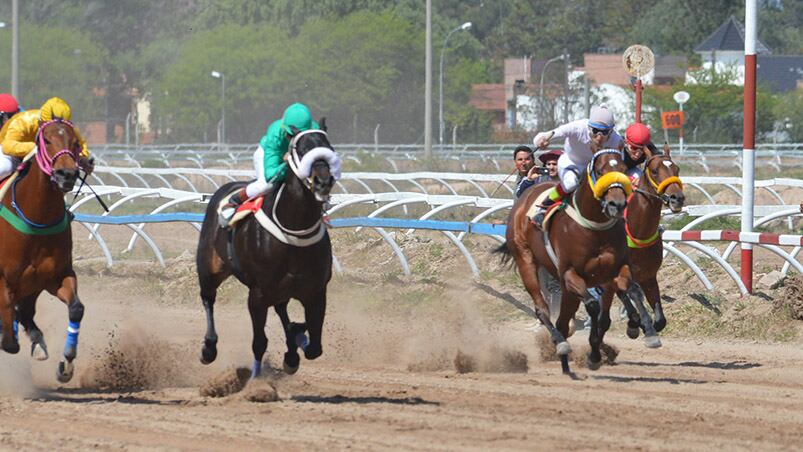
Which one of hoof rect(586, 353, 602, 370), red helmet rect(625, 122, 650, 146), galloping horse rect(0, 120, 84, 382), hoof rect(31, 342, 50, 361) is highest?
red helmet rect(625, 122, 650, 146)

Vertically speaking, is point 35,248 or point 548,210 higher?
point 548,210

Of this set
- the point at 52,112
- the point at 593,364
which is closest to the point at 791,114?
the point at 593,364

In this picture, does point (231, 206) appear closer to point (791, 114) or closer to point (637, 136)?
point (637, 136)

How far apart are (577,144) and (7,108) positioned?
4139 mm

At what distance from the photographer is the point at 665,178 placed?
1007 cm

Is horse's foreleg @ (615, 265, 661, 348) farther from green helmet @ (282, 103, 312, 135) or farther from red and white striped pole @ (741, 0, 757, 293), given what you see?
red and white striped pole @ (741, 0, 757, 293)

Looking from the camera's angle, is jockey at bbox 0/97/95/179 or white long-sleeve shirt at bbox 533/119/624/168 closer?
jockey at bbox 0/97/95/179

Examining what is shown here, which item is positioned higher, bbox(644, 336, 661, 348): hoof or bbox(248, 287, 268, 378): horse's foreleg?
bbox(248, 287, 268, 378): horse's foreleg

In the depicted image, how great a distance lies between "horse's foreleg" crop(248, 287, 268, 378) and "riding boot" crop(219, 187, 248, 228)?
0.58 m

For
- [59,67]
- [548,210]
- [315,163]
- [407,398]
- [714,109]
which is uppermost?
[59,67]

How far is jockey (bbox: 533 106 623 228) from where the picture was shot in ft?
33.2

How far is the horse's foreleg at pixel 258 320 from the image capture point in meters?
8.75

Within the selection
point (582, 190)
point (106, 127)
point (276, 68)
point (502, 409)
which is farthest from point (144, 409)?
point (106, 127)

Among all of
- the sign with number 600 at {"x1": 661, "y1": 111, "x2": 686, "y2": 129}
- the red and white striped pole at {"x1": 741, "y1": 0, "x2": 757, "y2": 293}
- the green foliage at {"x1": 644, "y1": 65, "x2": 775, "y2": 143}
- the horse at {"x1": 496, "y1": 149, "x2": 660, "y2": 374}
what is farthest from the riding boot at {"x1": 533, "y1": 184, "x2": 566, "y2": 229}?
the green foliage at {"x1": 644, "y1": 65, "x2": 775, "y2": 143}
